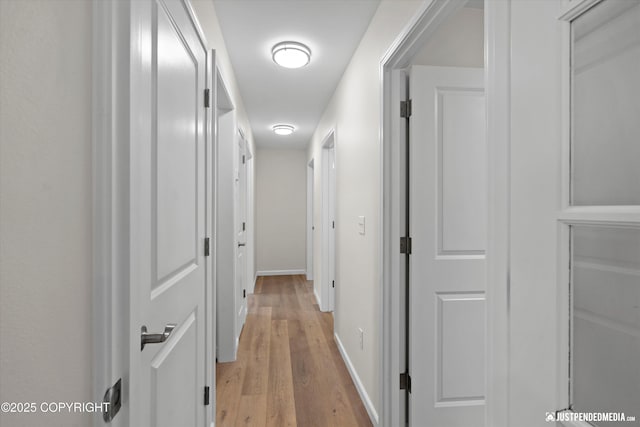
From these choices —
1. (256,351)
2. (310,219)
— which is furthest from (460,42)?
(310,219)

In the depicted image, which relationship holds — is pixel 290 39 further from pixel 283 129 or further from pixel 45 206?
pixel 283 129

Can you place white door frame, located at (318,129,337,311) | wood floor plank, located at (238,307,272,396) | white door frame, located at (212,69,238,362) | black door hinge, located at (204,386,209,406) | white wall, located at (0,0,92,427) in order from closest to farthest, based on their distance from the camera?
white wall, located at (0,0,92,427) < black door hinge, located at (204,386,209,406) < wood floor plank, located at (238,307,272,396) < white door frame, located at (212,69,238,362) < white door frame, located at (318,129,337,311)

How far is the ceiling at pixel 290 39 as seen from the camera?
6.15 feet

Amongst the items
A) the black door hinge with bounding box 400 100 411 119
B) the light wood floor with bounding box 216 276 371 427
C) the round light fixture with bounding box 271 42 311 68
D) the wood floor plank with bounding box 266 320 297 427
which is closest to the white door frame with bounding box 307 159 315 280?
the light wood floor with bounding box 216 276 371 427

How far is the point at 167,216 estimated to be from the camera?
103 centimetres

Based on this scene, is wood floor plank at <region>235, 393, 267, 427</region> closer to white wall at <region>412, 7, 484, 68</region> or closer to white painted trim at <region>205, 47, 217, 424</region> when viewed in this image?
white painted trim at <region>205, 47, 217, 424</region>

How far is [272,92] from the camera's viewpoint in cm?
323

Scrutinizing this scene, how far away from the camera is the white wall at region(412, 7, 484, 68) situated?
5.66 feet

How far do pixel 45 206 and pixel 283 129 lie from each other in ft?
14.0

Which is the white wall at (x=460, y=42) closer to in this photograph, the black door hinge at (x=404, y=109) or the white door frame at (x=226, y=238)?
the black door hinge at (x=404, y=109)

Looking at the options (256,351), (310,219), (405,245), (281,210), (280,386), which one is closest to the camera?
(405,245)

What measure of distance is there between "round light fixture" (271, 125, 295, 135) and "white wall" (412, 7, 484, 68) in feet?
9.76

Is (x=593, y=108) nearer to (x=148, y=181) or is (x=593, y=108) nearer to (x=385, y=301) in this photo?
(x=148, y=181)

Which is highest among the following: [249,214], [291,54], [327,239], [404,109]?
[291,54]
